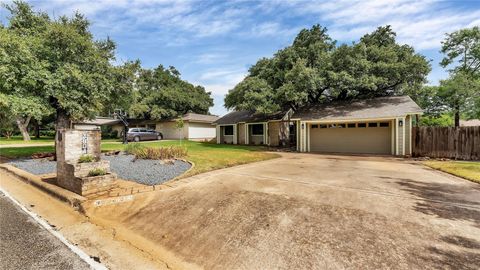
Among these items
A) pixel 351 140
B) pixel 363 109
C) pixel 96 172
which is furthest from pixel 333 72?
pixel 96 172

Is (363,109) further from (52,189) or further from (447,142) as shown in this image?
(52,189)

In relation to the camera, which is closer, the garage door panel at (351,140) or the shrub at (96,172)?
the shrub at (96,172)

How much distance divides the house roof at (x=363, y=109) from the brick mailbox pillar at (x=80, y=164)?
1323 centimetres

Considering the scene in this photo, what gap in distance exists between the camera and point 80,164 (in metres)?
6.39

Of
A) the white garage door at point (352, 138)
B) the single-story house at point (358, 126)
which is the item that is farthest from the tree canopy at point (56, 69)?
the white garage door at point (352, 138)

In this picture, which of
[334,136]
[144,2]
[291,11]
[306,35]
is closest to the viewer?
[144,2]

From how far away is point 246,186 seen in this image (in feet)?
20.4

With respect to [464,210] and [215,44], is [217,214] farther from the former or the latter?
[215,44]

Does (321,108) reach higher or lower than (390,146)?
higher

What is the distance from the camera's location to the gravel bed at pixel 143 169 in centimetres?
748

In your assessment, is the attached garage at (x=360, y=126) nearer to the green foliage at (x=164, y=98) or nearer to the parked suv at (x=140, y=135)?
the parked suv at (x=140, y=135)

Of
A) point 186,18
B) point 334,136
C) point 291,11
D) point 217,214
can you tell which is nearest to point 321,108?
point 334,136

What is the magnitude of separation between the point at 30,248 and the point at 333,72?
16.6 meters

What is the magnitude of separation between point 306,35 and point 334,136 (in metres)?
9.06
